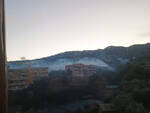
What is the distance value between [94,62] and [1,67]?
8377 millimetres

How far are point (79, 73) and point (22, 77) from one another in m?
2.90

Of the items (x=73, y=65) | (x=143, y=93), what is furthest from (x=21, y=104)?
(x=143, y=93)

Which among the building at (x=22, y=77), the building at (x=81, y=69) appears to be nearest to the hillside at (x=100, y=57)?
the building at (x=81, y=69)

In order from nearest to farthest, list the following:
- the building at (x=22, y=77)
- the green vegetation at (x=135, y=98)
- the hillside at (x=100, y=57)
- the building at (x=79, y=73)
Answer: the green vegetation at (x=135, y=98)
the building at (x=22, y=77)
the building at (x=79, y=73)
the hillside at (x=100, y=57)

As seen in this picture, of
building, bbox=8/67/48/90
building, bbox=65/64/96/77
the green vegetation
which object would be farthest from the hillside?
the green vegetation

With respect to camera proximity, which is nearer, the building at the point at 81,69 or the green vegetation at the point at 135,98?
the green vegetation at the point at 135,98

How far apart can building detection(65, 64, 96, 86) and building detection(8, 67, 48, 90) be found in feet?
5.19

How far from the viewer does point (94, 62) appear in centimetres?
877

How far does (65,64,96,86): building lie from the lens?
302 inches

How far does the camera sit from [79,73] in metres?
7.70

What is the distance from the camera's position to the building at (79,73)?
768 cm

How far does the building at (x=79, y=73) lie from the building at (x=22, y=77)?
1.58 meters

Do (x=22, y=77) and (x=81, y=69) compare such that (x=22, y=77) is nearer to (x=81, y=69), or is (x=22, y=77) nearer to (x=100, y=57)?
(x=81, y=69)

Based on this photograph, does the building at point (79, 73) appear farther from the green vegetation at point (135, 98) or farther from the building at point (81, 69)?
the green vegetation at point (135, 98)
